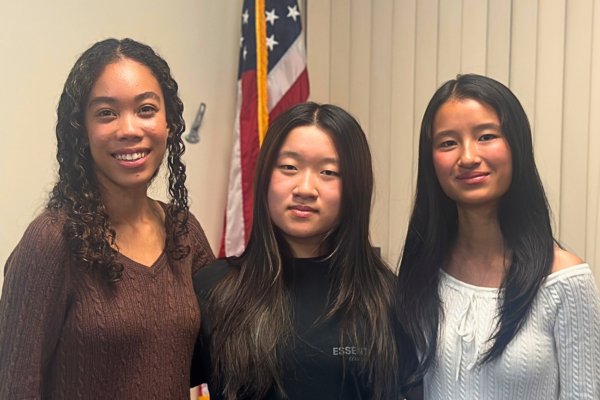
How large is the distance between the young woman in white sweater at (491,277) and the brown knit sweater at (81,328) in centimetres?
61

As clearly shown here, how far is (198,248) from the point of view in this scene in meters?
1.58

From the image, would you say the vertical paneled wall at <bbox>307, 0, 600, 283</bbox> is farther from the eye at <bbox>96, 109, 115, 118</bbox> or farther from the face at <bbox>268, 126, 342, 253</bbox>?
the eye at <bbox>96, 109, 115, 118</bbox>

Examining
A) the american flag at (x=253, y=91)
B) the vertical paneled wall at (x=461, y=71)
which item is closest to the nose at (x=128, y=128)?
the american flag at (x=253, y=91)


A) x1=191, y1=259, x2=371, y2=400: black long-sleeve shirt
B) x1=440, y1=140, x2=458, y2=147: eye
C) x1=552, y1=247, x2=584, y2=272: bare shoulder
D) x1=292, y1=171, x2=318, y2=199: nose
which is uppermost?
x1=440, y1=140, x2=458, y2=147: eye

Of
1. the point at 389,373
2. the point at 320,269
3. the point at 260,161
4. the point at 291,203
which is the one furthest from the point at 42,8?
the point at 389,373

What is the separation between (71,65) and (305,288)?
1.18 m

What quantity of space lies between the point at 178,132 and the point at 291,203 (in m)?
0.35

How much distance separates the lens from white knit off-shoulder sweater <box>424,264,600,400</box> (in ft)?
4.25

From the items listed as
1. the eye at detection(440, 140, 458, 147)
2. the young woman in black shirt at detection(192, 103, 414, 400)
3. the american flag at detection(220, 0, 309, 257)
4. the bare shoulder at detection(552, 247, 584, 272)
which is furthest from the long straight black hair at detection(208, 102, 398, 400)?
the american flag at detection(220, 0, 309, 257)

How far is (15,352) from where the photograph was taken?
1163 mm

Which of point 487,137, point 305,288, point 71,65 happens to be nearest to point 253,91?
point 71,65

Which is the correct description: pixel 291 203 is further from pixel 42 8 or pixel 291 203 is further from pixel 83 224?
pixel 42 8

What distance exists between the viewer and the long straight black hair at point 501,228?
1334 millimetres

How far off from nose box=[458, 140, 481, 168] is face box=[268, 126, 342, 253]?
0.32 m
